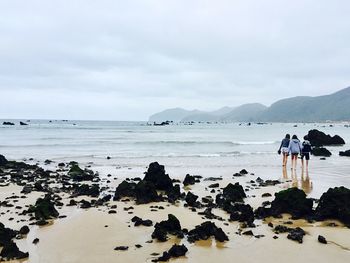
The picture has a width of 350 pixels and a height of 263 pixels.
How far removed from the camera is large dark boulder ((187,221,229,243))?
384 inches

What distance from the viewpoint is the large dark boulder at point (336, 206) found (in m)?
11.2

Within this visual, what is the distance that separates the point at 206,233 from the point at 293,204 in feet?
11.8

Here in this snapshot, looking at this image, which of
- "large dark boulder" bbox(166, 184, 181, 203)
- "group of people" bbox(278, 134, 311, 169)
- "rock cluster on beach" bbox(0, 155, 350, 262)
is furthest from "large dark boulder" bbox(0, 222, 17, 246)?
"group of people" bbox(278, 134, 311, 169)

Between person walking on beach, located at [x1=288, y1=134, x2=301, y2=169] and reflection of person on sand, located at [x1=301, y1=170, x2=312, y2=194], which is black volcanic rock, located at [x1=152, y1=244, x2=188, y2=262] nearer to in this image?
reflection of person on sand, located at [x1=301, y1=170, x2=312, y2=194]

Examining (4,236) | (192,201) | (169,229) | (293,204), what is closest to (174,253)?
(169,229)

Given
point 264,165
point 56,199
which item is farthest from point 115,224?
point 264,165

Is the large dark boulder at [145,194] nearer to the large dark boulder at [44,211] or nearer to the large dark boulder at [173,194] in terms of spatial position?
the large dark boulder at [173,194]

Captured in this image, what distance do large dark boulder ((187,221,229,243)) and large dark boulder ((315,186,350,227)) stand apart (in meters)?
3.53

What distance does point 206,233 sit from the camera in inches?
393

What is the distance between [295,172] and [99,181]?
10.9 meters

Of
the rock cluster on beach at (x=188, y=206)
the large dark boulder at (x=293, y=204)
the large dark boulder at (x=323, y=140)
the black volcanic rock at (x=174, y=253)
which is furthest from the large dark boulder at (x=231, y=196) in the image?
the large dark boulder at (x=323, y=140)

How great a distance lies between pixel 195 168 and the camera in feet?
84.2

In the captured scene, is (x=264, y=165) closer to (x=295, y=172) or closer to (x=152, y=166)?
(x=295, y=172)

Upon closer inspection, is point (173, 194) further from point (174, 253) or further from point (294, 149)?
point (294, 149)
